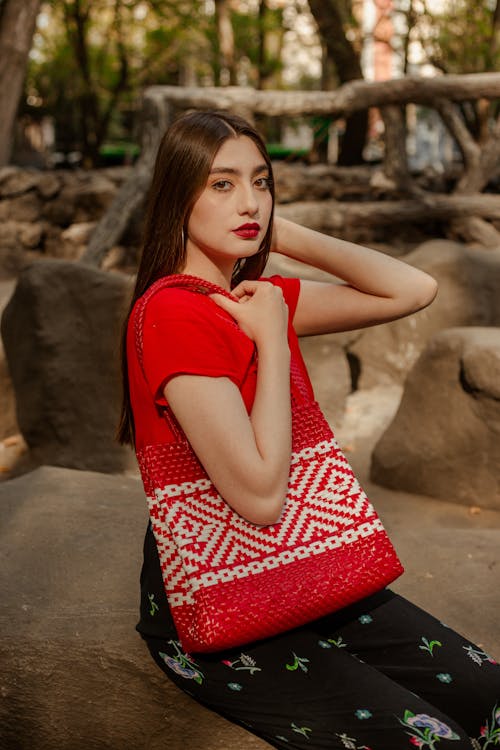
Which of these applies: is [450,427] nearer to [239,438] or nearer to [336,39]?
[239,438]

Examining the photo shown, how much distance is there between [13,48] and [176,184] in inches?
290

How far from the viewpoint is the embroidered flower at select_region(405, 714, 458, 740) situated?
149 centimetres

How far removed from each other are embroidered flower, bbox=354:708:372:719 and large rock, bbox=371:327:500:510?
2577mm

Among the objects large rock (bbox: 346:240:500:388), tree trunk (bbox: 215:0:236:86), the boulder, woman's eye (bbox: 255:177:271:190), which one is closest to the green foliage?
tree trunk (bbox: 215:0:236:86)

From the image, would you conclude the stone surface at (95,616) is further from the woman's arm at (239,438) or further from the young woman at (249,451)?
the woman's arm at (239,438)

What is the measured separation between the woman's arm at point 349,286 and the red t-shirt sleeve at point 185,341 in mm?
449

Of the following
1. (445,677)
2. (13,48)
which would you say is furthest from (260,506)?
(13,48)

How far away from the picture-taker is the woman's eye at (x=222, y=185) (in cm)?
172

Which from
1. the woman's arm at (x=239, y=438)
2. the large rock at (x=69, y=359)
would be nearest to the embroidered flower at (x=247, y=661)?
the woman's arm at (x=239, y=438)

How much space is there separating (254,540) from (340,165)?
10.1 meters

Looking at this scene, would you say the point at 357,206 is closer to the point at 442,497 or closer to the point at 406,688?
the point at 442,497

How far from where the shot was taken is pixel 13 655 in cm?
190

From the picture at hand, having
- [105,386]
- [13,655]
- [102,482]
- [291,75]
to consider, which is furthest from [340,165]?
[291,75]

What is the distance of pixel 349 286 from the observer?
208 centimetres
